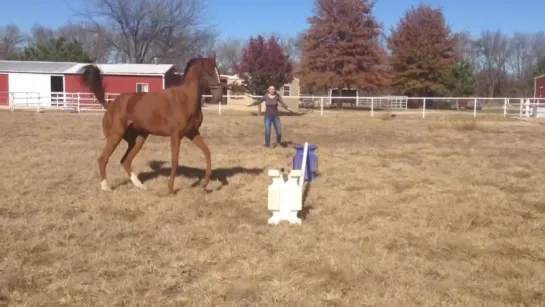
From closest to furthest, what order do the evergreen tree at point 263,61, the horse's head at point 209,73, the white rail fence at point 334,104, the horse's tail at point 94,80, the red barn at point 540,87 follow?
the horse's head at point 209,73 < the horse's tail at point 94,80 < the white rail fence at point 334,104 < the evergreen tree at point 263,61 < the red barn at point 540,87

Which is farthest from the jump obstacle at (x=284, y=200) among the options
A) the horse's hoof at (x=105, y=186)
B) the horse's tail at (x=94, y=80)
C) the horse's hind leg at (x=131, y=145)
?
the horse's tail at (x=94, y=80)

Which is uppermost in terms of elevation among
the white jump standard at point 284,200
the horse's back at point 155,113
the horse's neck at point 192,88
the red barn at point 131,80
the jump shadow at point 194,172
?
the red barn at point 131,80

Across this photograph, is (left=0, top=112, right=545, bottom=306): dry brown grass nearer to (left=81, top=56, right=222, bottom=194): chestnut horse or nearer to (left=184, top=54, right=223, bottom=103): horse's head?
(left=81, top=56, right=222, bottom=194): chestnut horse

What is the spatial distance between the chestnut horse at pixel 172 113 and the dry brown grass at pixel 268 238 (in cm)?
65

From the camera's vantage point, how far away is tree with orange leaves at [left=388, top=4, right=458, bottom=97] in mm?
45656

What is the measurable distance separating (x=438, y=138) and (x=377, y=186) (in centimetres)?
861

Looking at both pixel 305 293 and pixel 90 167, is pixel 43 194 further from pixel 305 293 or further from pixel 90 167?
pixel 305 293

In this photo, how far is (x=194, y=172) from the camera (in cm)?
912

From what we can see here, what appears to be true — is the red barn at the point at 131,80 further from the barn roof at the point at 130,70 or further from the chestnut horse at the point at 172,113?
the chestnut horse at the point at 172,113

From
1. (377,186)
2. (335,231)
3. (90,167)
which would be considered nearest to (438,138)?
(377,186)

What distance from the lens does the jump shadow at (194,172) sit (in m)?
8.50

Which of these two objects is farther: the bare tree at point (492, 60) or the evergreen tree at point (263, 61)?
the bare tree at point (492, 60)

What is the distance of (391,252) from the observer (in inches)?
190

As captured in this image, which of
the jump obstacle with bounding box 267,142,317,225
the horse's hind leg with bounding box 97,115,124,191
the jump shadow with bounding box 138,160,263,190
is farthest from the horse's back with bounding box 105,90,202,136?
the jump obstacle with bounding box 267,142,317,225
